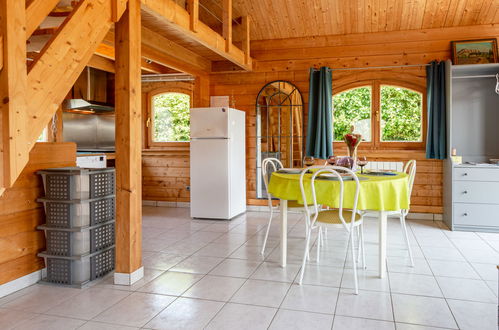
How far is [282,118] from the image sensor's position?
20.6 ft

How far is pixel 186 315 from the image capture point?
2596 mm

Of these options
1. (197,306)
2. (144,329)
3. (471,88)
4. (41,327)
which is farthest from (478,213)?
(41,327)

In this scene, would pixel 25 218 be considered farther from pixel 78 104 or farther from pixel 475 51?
pixel 475 51

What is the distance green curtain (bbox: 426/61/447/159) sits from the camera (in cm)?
532

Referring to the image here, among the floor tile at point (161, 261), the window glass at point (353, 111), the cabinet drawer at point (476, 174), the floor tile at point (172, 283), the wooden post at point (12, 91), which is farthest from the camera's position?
the window glass at point (353, 111)

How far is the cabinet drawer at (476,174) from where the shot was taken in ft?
15.9

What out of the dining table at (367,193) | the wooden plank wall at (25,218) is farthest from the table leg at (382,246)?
the wooden plank wall at (25,218)

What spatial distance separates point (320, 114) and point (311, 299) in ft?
11.1

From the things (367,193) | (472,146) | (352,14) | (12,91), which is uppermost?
(352,14)

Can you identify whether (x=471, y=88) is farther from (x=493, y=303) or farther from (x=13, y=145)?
(x=13, y=145)

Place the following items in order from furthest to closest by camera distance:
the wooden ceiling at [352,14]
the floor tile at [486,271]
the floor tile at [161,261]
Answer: the wooden ceiling at [352,14] → the floor tile at [161,261] → the floor tile at [486,271]

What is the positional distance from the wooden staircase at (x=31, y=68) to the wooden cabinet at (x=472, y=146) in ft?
14.0

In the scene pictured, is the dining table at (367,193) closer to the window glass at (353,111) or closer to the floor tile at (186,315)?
the floor tile at (186,315)

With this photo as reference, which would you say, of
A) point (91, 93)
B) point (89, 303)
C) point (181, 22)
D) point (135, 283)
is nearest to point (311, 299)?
point (135, 283)
